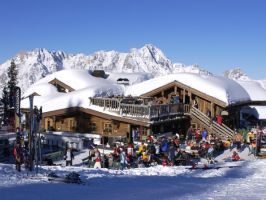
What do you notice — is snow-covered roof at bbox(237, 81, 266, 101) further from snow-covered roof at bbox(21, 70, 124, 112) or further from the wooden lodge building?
snow-covered roof at bbox(21, 70, 124, 112)

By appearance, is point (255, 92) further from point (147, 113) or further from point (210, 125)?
point (147, 113)

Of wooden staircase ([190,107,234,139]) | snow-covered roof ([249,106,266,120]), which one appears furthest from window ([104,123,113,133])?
snow-covered roof ([249,106,266,120])

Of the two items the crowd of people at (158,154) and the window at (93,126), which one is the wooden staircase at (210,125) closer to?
the crowd of people at (158,154)

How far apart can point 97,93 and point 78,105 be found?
2559 millimetres

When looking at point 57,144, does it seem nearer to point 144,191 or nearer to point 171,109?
point 171,109

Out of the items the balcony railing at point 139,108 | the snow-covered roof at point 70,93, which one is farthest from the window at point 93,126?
the balcony railing at point 139,108

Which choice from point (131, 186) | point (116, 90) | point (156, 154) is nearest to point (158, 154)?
point (156, 154)

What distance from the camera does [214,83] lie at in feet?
112

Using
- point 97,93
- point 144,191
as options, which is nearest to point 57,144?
point 97,93

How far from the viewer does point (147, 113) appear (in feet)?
94.1

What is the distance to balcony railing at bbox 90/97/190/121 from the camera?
28781 millimetres

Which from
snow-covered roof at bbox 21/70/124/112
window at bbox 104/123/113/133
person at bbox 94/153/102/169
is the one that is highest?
snow-covered roof at bbox 21/70/124/112

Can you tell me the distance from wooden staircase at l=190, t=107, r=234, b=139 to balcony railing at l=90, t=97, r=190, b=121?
1.17m

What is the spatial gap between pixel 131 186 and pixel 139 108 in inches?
585
